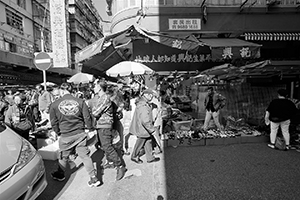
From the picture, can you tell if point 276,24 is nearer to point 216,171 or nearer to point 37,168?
point 216,171

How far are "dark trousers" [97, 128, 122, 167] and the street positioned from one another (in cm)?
43

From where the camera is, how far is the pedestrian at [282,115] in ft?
15.8

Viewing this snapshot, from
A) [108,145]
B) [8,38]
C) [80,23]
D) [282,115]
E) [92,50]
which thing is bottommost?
[108,145]

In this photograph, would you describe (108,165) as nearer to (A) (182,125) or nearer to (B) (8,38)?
(A) (182,125)

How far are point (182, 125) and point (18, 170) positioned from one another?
5001 millimetres

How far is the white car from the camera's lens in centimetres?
213

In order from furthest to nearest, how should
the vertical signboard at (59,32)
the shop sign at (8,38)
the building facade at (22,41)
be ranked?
1. the shop sign at (8,38)
2. the building facade at (22,41)
3. the vertical signboard at (59,32)

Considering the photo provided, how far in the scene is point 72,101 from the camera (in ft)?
10.9

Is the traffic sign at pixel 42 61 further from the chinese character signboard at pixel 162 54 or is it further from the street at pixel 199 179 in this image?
the chinese character signboard at pixel 162 54

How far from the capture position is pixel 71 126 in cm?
332

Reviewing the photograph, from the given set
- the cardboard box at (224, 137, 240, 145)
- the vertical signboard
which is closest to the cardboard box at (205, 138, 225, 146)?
the cardboard box at (224, 137, 240, 145)

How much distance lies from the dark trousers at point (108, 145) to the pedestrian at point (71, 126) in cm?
35

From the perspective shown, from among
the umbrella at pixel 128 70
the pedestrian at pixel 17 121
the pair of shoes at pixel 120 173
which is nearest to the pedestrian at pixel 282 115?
the umbrella at pixel 128 70

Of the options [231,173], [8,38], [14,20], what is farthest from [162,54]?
[14,20]
